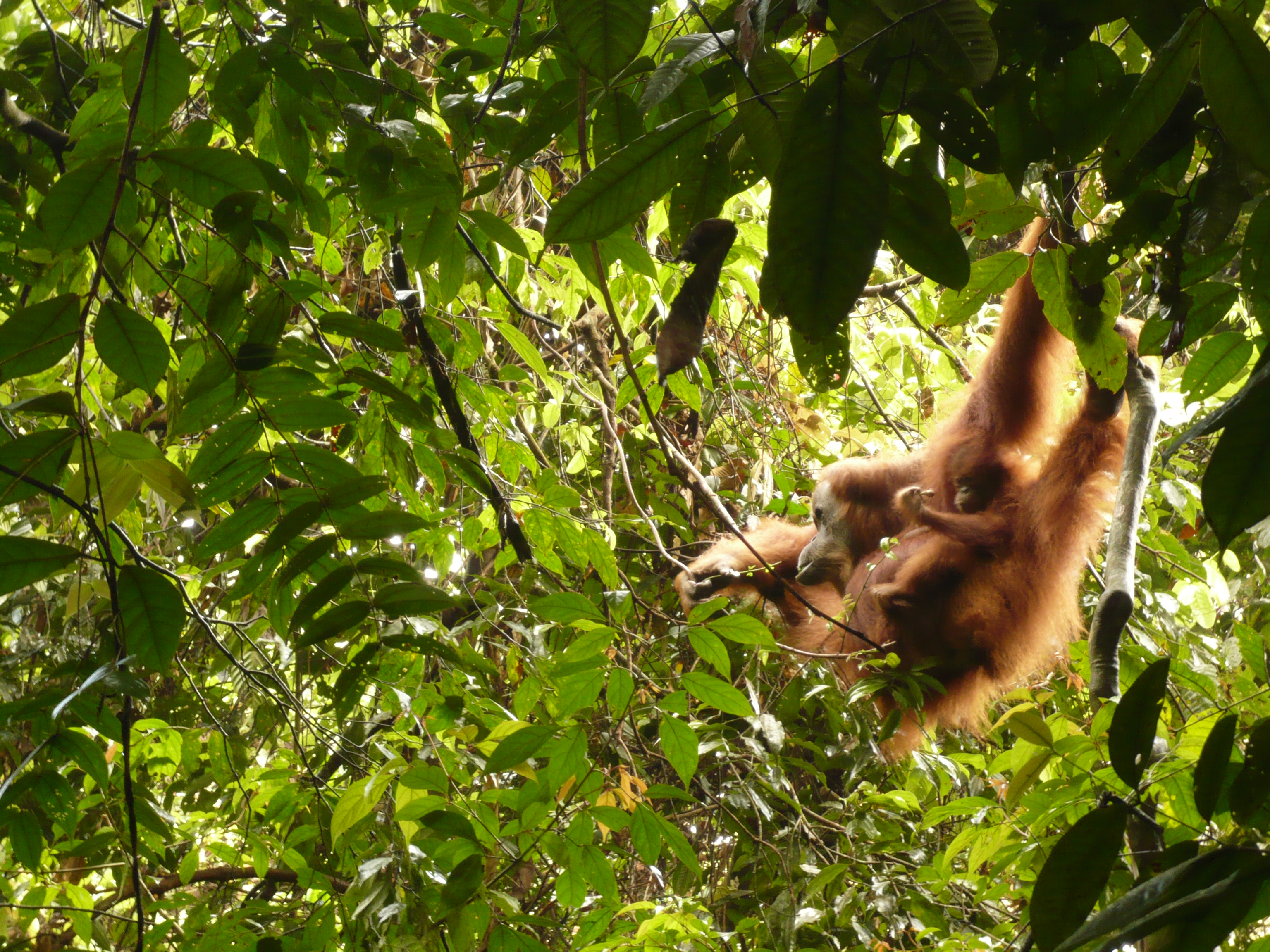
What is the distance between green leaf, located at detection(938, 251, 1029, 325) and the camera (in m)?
1.27

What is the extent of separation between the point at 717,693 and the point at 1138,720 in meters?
0.84

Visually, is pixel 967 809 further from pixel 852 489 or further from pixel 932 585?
pixel 852 489

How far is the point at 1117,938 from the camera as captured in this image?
492 mm

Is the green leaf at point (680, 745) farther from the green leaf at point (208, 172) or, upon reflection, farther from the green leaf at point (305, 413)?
the green leaf at point (208, 172)

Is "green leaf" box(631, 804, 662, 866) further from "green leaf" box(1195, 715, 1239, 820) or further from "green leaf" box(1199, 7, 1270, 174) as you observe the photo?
"green leaf" box(1199, 7, 1270, 174)

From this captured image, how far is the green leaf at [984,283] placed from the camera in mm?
1268

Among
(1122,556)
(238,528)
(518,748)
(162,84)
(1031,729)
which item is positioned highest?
(162,84)

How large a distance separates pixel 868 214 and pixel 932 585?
2024 millimetres

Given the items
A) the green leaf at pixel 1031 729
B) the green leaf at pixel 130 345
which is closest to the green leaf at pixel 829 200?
the green leaf at pixel 130 345

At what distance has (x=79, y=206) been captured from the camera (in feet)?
2.86

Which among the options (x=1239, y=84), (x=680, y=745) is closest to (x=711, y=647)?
(x=680, y=745)

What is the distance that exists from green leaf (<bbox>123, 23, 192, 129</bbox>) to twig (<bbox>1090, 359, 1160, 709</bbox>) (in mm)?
1367

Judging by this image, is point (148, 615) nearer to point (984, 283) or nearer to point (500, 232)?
→ point (500, 232)

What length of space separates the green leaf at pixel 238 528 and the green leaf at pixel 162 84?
1.43 feet
